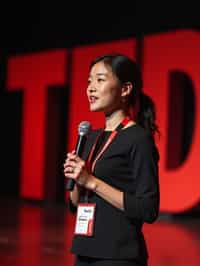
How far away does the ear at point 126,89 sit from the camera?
1.82m

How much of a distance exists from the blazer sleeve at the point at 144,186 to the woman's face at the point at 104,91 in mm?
138

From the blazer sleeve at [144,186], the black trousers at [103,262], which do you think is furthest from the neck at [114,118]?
the black trousers at [103,262]

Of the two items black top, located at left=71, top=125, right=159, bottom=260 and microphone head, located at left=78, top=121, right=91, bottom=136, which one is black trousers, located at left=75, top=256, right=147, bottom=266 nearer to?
black top, located at left=71, top=125, right=159, bottom=260

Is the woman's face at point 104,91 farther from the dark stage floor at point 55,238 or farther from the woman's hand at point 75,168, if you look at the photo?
the dark stage floor at point 55,238

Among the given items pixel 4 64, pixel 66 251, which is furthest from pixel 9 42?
pixel 66 251

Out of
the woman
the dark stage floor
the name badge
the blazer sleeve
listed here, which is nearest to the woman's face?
the woman

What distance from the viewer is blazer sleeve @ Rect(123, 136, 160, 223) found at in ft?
5.51

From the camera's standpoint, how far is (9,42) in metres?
10.2

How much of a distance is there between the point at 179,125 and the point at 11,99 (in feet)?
10.8

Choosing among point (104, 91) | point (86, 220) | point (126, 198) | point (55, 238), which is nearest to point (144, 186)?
point (126, 198)

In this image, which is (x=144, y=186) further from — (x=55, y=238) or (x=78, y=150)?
(x=55, y=238)

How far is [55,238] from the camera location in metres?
5.79

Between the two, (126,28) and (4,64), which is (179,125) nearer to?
(126,28)

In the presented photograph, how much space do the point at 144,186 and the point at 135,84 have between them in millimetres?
297
